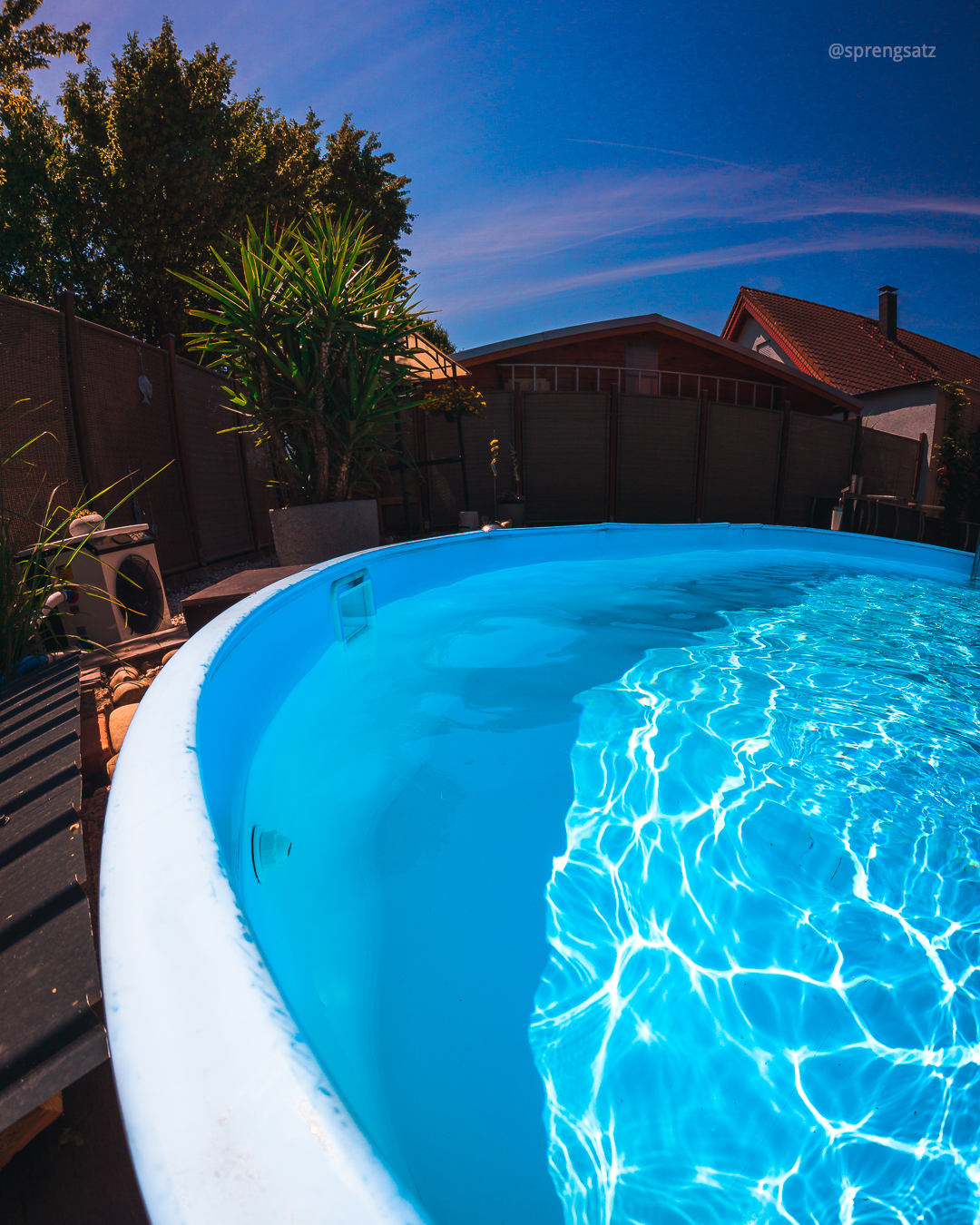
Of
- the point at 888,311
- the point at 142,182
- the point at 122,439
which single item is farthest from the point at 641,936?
the point at 888,311

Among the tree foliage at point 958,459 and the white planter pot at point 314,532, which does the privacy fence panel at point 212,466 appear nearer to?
the white planter pot at point 314,532

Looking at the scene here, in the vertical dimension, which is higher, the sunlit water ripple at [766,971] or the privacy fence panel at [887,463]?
the privacy fence panel at [887,463]

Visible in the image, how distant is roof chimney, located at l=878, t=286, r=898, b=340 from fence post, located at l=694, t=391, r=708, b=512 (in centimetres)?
1370

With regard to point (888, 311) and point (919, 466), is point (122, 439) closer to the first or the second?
point (919, 466)

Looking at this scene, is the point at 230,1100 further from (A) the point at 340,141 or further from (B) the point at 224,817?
(A) the point at 340,141

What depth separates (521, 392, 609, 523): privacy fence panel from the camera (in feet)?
31.7

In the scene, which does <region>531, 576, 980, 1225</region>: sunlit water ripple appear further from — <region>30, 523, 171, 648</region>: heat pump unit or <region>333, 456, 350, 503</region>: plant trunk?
<region>333, 456, 350, 503</region>: plant trunk

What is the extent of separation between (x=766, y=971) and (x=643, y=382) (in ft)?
43.8

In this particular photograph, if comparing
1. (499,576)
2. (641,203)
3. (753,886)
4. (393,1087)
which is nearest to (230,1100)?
(393,1087)

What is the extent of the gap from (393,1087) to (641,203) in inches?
898

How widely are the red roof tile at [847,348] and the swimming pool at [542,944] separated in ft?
59.1

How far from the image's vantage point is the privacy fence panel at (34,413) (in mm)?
3441

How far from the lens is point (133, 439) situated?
4664 millimetres

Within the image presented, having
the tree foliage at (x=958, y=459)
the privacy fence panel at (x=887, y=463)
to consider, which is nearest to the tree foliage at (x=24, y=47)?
the privacy fence panel at (x=887, y=463)
